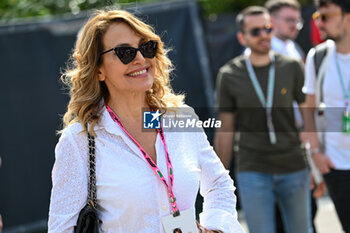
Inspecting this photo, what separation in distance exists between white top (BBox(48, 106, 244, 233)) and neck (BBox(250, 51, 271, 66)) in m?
2.62

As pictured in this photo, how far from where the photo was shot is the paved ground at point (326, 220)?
713 centimetres

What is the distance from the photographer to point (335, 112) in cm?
481

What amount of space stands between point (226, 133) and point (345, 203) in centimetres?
132

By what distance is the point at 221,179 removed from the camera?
10.6 feet

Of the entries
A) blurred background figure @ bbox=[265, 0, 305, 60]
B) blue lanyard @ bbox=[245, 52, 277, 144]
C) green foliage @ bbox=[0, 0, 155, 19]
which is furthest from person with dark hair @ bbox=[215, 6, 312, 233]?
green foliage @ bbox=[0, 0, 155, 19]

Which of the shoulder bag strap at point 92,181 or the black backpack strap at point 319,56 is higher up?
the black backpack strap at point 319,56

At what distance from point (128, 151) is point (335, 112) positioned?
232cm

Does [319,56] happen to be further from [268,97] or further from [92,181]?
[92,181]

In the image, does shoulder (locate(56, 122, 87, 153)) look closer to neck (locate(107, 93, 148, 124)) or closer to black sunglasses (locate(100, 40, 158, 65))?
neck (locate(107, 93, 148, 124))

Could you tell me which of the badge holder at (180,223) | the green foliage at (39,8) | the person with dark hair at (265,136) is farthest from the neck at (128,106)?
the green foliage at (39,8)

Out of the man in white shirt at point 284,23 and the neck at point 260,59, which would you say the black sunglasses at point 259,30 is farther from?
the man in white shirt at point 284,23

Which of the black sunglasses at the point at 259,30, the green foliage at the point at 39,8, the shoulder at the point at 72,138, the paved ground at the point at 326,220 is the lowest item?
the paved ground at the point at 326,220

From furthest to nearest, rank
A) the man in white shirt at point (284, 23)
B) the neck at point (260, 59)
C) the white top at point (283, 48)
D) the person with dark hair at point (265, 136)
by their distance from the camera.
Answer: the man in white shirt at point (284, 23)
the white top at point (283, 48)
the neck at point (260, 59)
the person with dark hair at point (265, 136)

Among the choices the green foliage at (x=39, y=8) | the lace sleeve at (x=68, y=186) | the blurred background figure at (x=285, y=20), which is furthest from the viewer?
the green foliage at (x=39, y=8)
